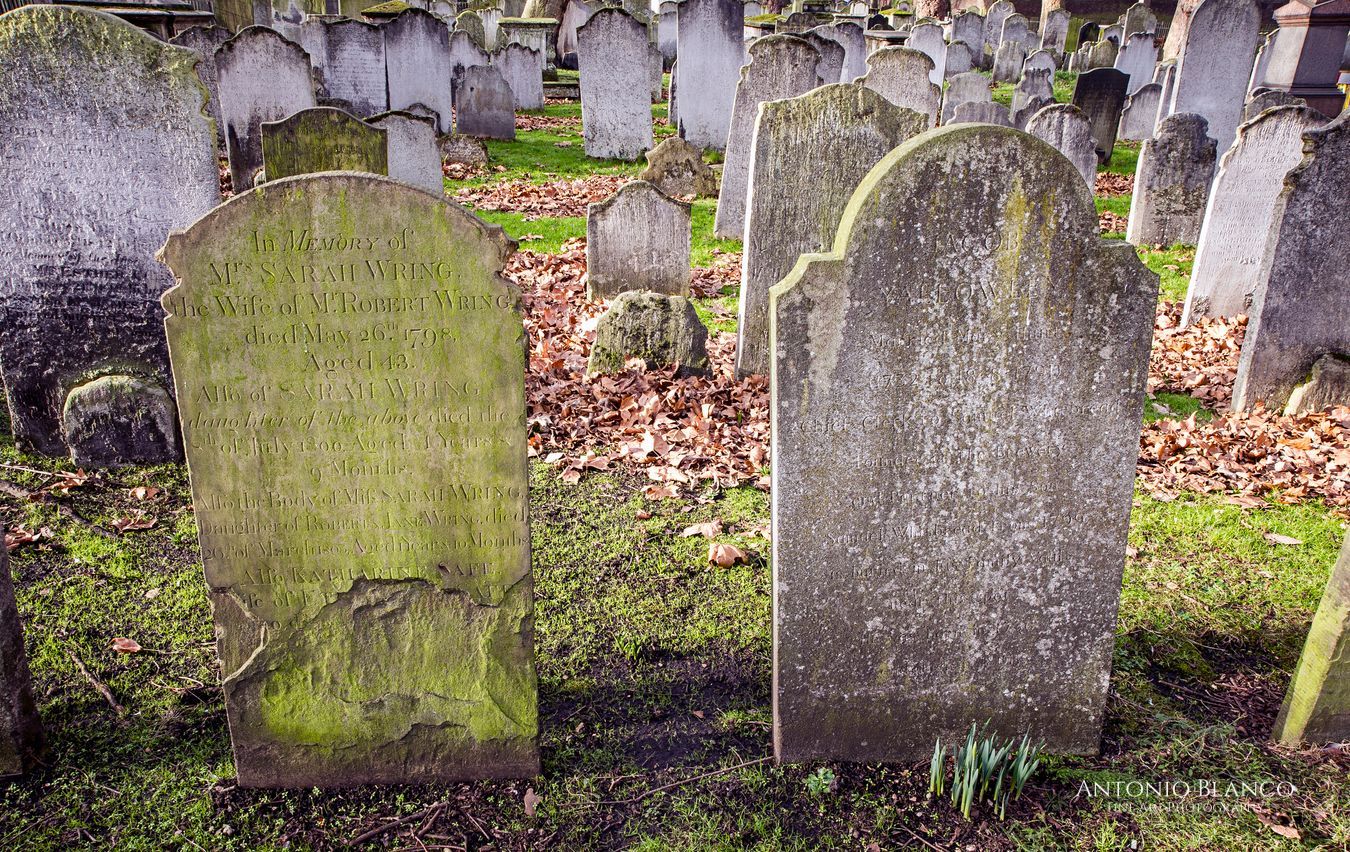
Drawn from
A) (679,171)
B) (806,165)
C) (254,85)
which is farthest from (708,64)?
(806,165)

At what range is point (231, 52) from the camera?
1202 centimetres

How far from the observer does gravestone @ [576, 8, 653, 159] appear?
13852mm

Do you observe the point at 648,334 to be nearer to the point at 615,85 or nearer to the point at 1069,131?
the point at 1069,131

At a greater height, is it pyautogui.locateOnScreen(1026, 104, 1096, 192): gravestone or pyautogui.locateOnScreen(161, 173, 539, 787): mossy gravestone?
pyautogui.locateOnScreen(1026, 104, 1096, 192): gravestone

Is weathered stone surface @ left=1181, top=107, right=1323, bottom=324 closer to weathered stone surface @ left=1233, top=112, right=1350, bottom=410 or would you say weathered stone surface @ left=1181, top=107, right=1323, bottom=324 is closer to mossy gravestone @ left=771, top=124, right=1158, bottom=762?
weathered stone surface @ left=1233, top=112, right=1350, bottom=410

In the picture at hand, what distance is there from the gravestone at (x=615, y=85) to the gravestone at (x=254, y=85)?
4.04 m

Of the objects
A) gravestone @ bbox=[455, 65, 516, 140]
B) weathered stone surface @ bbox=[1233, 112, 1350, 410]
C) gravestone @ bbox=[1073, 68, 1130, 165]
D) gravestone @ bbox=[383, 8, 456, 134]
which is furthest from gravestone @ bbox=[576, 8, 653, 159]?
weathered stone surface @ bbox=[1233, 112, 1350, 410]

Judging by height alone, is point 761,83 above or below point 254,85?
above

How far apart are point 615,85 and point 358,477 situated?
41.3ft

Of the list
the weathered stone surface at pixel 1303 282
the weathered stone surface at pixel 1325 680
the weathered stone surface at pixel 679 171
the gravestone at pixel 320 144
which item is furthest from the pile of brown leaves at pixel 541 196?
the weathered stone surface at pixel 1325 680

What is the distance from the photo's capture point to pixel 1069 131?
35.5ft

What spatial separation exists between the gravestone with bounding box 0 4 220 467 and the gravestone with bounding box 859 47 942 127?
8.64m

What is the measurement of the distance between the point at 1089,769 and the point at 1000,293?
1765 mm

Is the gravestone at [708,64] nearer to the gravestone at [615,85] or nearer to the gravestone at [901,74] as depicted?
the gravestone at [615,85]
